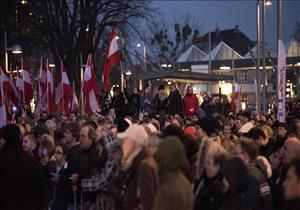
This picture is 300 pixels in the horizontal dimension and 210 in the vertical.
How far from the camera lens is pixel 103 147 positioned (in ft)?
32.9

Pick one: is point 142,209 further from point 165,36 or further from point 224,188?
point 165,36

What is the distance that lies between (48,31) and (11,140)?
35.8 meters

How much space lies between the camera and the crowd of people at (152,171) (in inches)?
299

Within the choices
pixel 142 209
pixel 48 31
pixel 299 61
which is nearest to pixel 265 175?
pixel 142 209

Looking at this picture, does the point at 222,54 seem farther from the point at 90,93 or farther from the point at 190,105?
the point at 90,93

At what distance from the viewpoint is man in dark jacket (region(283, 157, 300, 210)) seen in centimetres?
781

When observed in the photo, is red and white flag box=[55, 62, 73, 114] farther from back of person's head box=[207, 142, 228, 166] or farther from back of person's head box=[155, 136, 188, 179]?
back of person's head box=[155, 136, 188, 179]

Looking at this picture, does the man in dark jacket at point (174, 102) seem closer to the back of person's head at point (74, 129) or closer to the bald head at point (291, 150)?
the back of person's head at point (74, 129)

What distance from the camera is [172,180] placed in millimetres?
7461

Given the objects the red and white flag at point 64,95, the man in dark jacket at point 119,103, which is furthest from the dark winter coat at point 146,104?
the red and white flag at point 64,95

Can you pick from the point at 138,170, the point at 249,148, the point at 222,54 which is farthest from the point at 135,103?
the point at 222,54

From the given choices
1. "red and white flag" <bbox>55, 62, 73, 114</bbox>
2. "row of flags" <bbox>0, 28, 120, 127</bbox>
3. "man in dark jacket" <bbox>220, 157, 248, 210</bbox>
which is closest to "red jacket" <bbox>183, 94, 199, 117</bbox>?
"row of flags" <bbox>0, 28, 120, 127</bbox>

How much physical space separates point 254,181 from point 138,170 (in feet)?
5.46

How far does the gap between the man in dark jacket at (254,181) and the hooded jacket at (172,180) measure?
4.24 feet
